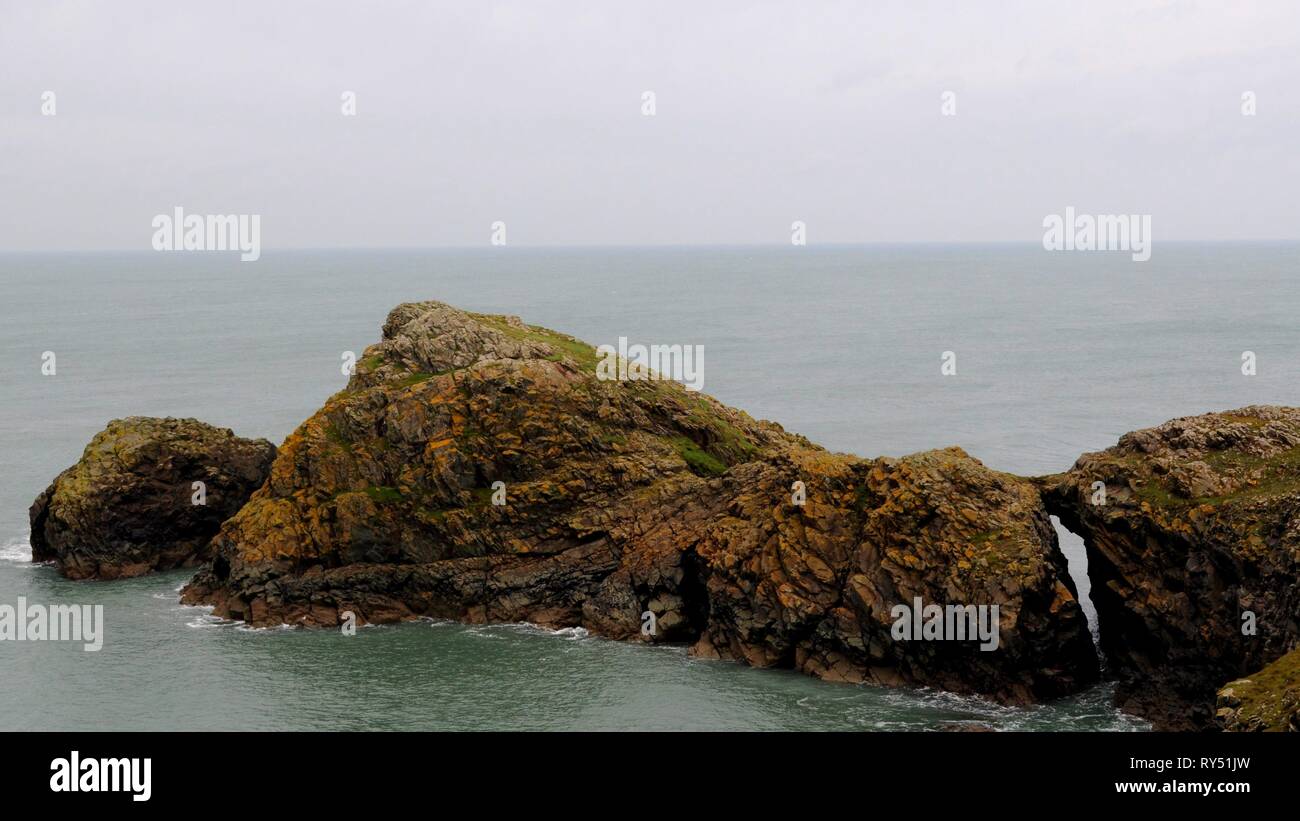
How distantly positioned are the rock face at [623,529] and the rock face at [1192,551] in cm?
200

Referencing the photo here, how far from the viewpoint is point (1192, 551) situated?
4803cm

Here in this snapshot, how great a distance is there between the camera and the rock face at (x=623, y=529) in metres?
51.3

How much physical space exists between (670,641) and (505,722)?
1115 centimetres

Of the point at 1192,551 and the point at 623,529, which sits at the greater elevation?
the point at 1192,551

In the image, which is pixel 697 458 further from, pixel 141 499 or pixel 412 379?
pixel 141 499

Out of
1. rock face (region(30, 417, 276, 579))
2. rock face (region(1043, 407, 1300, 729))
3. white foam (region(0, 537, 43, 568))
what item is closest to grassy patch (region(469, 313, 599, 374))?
rock face (region(30, 417, 276, 579))

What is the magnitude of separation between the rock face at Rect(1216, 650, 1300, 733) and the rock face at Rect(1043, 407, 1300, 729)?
17.2ft

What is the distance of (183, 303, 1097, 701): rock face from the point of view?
51281 millimetres

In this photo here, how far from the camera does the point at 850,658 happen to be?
52844 mm

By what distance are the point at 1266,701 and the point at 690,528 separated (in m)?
28.6
